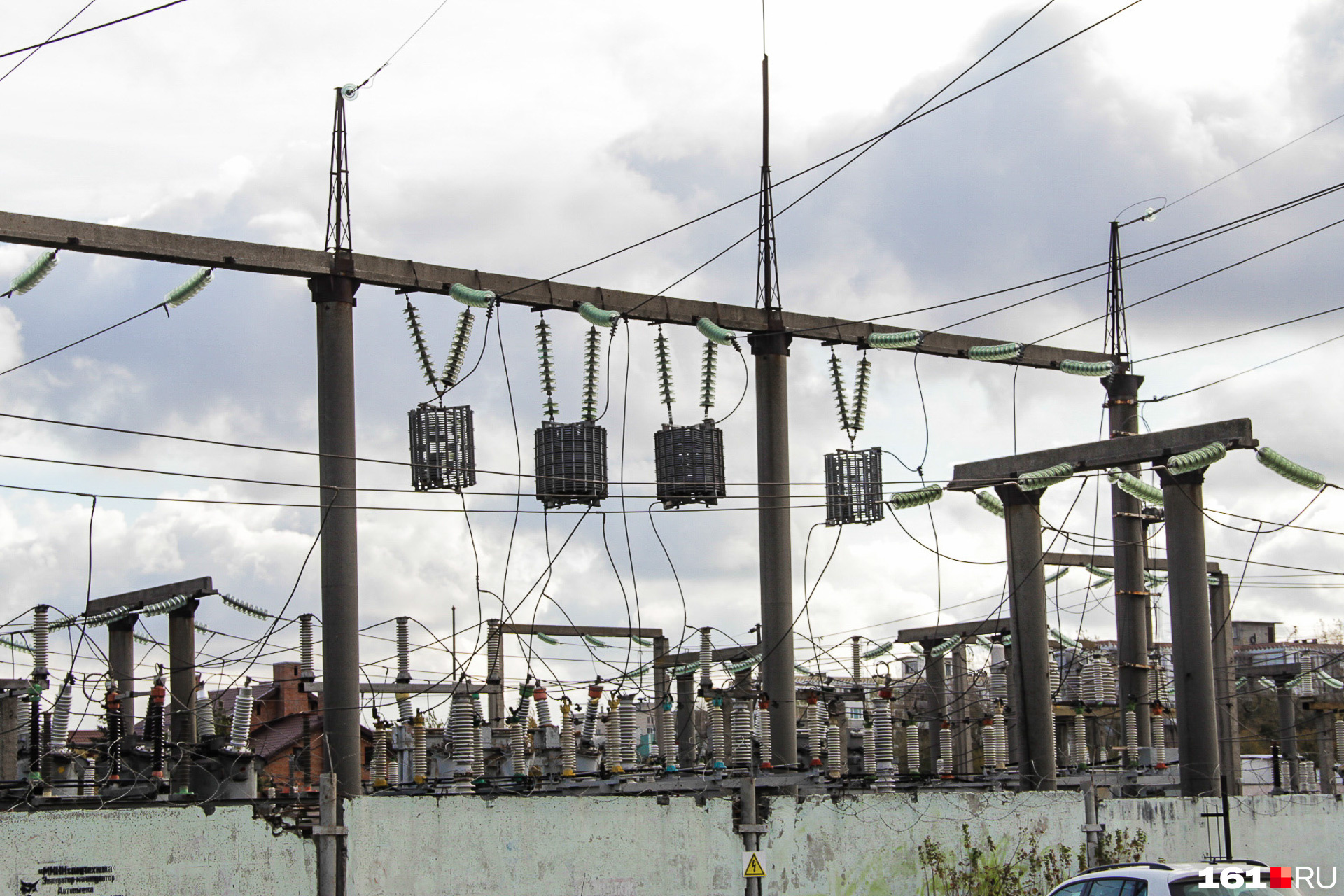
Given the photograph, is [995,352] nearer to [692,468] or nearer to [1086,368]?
[1086,368]

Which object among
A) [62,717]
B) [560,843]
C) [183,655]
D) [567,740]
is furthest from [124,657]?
[560,843]

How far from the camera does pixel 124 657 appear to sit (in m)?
21.5

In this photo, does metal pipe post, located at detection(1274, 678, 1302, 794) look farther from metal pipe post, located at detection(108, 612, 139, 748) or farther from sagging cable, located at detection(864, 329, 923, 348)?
metal pipe post, located at detection(108, 612, 139, 748)

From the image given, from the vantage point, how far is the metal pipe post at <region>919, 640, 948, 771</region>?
77.2 feet

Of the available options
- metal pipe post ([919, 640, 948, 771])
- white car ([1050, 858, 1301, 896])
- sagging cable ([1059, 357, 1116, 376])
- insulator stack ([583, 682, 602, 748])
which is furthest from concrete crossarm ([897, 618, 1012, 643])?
white car ([1050, 858, 1301, 896])

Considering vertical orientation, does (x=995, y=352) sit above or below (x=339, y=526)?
above

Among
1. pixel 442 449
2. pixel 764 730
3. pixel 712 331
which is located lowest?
pixel 764 730

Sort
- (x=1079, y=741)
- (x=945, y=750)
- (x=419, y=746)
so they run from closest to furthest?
1. (x=419, y=746)
2. (x=945, y=750)
3. (x=1079, y=741)

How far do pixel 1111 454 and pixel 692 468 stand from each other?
5.36m

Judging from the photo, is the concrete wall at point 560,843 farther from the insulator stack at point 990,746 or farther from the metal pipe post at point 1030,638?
the insulator stack at point 990,746

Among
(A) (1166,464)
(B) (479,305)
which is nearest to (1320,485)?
(A) (1166,464)

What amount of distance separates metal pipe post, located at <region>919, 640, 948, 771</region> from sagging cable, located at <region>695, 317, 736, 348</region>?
21.9ft

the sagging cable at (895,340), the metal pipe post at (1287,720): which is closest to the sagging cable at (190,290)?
the sagging cable at (895,340)

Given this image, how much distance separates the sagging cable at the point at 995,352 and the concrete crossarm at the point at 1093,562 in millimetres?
6888
